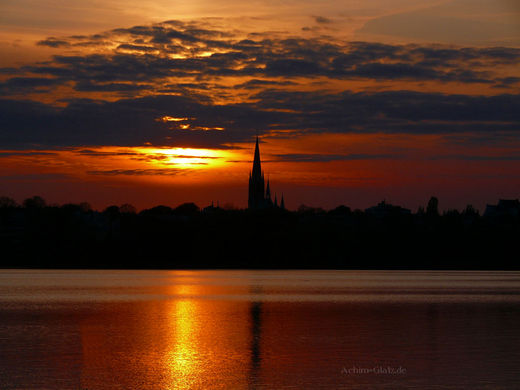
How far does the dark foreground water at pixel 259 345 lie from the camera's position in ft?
99.6

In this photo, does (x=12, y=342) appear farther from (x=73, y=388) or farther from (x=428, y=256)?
(x=428, y=256)

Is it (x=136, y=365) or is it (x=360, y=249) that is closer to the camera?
(x=136, y=365)

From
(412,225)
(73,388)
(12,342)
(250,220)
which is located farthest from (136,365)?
(412,225)

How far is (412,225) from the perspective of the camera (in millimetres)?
191375

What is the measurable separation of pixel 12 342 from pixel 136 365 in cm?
930

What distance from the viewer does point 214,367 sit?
1323 inches

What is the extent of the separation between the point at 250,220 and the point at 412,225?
127 ft

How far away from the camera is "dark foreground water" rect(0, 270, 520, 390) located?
1195 inches

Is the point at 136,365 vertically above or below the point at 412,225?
below

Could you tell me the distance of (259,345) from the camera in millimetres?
40406

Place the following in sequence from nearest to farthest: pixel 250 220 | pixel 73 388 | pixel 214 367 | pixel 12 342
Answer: pixel 73 388 < pixel 214 367 < pixel 12 342 < pixel 250 220

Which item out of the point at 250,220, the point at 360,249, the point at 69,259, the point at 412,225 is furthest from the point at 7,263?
the point at 412,225

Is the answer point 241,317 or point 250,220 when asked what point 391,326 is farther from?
point 250,220

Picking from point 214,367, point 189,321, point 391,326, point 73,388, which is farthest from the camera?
point 189,321
